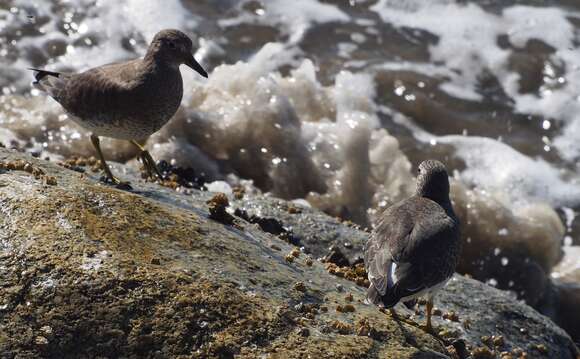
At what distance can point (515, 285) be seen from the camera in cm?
998

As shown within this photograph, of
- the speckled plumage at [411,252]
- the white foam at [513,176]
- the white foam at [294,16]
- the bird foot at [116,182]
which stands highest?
the speckled plumage at [411,252]

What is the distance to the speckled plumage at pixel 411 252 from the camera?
5.55 metres

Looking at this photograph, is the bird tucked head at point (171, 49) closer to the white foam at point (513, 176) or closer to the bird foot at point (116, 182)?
the bird foot at point (116, 182)

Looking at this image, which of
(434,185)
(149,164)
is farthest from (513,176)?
(149,164)

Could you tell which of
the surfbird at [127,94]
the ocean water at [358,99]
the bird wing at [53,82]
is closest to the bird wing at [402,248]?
the surfbird at [127,94]

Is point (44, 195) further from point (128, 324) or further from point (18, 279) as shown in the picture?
point (128, 324)

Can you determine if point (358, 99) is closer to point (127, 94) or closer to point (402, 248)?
point (127, 94)

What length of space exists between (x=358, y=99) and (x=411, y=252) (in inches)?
283

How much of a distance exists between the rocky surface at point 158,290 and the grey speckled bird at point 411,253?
243 mm

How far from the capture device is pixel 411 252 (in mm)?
5805

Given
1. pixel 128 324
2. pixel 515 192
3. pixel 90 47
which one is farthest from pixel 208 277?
pixel 90 47

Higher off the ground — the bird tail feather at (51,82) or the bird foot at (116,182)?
the bird tail feather at (51,82)

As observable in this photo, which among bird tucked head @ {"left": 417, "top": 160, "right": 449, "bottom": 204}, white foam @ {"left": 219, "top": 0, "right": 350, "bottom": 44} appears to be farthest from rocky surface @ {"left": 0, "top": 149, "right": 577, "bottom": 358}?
white foam @ {"left": 219, "top": 0, "right": 350, "bottom": 44}

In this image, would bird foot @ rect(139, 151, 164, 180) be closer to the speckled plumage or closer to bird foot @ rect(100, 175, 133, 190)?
bird foot @ rect(100, 175, 133, 190)
